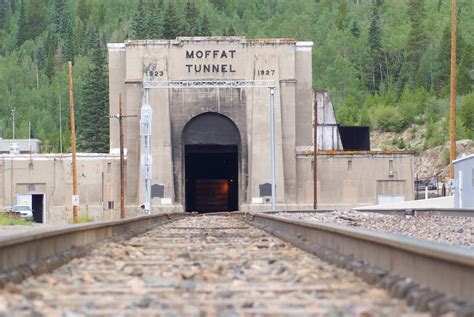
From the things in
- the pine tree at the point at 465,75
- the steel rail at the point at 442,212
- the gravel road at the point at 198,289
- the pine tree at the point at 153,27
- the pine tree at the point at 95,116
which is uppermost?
the pine tree at the point at 153,27

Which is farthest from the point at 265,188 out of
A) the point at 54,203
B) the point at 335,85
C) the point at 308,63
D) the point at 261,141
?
the point at 335,85

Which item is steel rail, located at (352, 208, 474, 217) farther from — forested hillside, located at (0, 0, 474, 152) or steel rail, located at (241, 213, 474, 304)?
forested hillside, located at (0, 0, 474, 152)

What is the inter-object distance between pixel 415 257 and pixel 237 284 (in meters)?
1.74

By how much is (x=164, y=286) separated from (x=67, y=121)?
171 metres

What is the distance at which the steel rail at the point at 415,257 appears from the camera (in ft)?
22.1

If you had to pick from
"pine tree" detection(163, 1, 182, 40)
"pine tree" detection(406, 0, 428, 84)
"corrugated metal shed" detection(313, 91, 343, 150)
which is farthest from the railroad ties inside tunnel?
"pine tree" detection(406, 0, 428, 84)

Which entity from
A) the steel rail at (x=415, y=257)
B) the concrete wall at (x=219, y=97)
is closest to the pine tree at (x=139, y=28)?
the concrete wall at (x=219, y=97)

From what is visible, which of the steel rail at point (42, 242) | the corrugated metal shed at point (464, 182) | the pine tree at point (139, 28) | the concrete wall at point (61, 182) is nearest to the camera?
the steel rail at point (42, 242)

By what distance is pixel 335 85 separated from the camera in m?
177

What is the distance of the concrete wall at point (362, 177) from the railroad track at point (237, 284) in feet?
171

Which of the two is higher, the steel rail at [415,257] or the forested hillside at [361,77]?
the forested hillside at [361,77]

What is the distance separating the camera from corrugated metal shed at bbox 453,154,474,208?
140 feet

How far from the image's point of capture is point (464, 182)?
144 ft

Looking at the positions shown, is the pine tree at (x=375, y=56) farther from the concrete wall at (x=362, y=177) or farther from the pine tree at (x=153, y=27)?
the concrete wall at (x=362, y=177)
